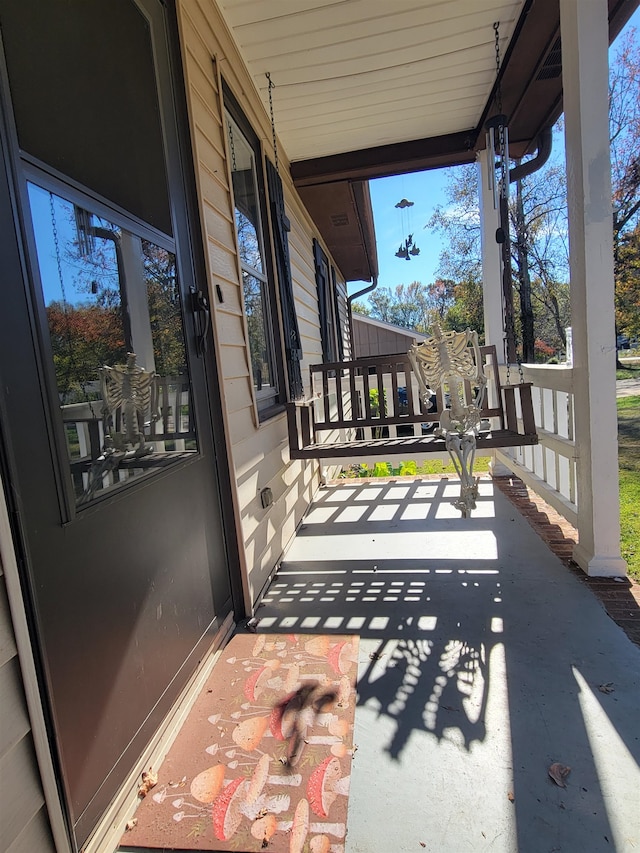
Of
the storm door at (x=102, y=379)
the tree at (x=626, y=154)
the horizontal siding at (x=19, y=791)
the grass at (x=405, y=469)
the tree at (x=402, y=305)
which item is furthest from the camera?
the tree at (x=402, y=305)

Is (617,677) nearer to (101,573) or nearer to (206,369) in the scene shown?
(101,573)

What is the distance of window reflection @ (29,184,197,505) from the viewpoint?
45.1 inches

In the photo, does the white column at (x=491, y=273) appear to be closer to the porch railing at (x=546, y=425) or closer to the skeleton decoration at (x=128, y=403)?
the porch railing at (x=546, y=425)

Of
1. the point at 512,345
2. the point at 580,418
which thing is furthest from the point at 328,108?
the point at 580,418

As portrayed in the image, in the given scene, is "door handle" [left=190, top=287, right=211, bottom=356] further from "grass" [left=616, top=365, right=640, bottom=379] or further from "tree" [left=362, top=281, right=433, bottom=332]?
"tree" [left=362, top=281, right=433, bottom=332]

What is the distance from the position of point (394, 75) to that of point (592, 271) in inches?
75.5

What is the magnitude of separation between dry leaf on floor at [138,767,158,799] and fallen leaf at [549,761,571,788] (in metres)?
1.09

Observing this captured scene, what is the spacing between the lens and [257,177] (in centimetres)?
318

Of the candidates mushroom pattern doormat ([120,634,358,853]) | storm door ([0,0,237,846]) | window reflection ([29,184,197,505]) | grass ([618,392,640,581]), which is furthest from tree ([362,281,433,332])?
mushroom pattern doormat ([120,634,358,853])

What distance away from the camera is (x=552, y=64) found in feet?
9.66

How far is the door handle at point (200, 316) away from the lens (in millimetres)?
1924

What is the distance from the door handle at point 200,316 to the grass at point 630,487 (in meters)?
2.34

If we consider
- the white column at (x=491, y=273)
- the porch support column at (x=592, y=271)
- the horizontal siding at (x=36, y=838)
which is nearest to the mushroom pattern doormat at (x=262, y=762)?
the horizontal siding at (x=36, y=838)

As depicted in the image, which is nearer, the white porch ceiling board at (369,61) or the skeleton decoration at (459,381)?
the skeleton decoration at (459,381)
